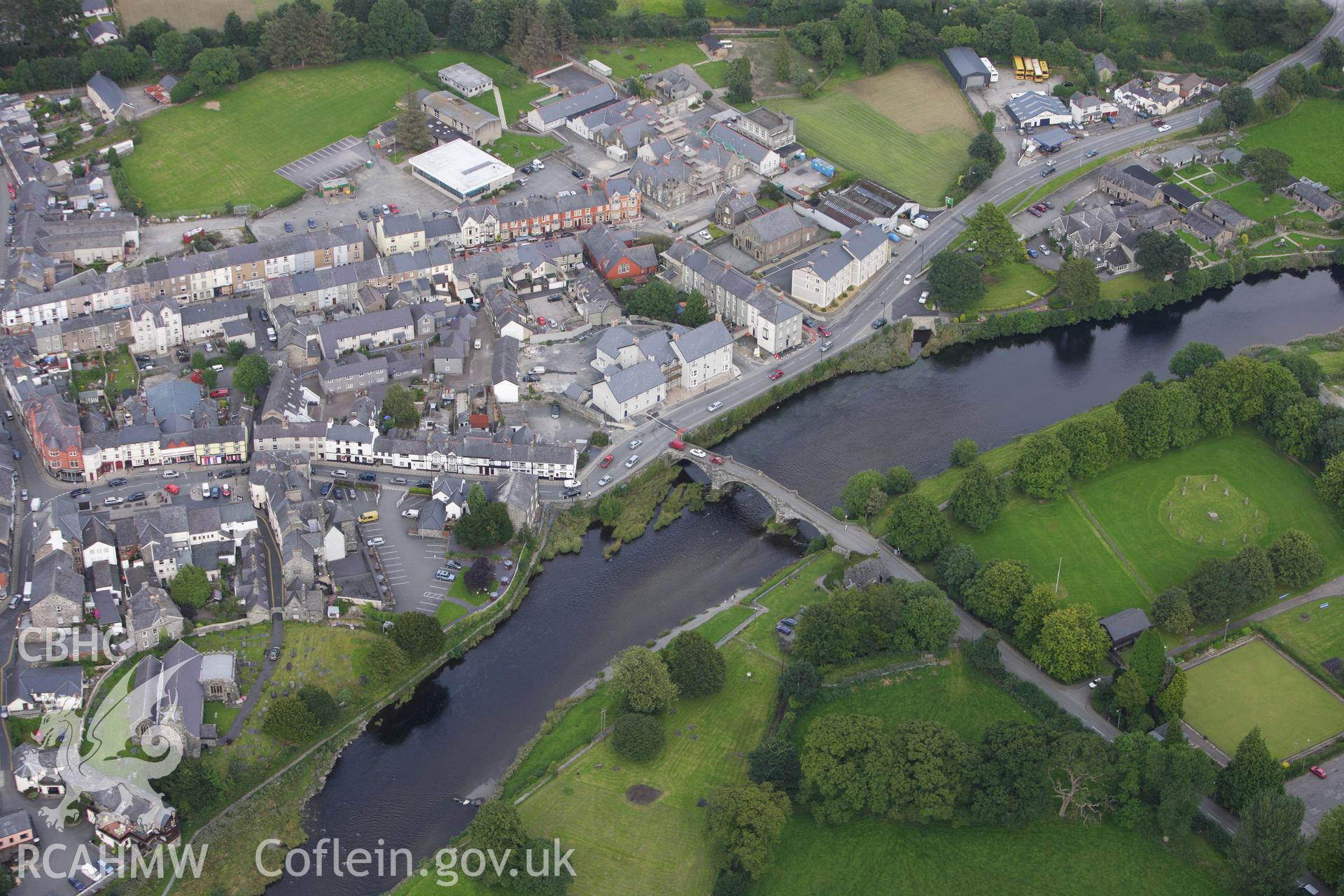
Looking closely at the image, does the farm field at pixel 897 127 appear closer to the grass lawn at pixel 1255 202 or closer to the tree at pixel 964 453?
the grass lawn at pixel 1255 202

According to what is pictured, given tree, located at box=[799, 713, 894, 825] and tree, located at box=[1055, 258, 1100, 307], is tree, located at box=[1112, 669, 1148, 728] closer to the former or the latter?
tree, located at box=[799, 713, 894, 825]

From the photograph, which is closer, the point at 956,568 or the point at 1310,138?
the point at 956,568

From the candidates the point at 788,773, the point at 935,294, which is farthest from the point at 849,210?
the point at 788,773

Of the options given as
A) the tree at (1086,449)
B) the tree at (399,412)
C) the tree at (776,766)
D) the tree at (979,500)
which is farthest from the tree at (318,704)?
the tree at (1086,449)

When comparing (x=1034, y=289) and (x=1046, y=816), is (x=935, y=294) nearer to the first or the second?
(x=1034, y=289)

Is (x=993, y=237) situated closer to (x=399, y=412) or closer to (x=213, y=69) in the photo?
(x=399, y=412)

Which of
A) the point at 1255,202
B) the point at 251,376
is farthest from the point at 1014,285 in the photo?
the point at 251,376
